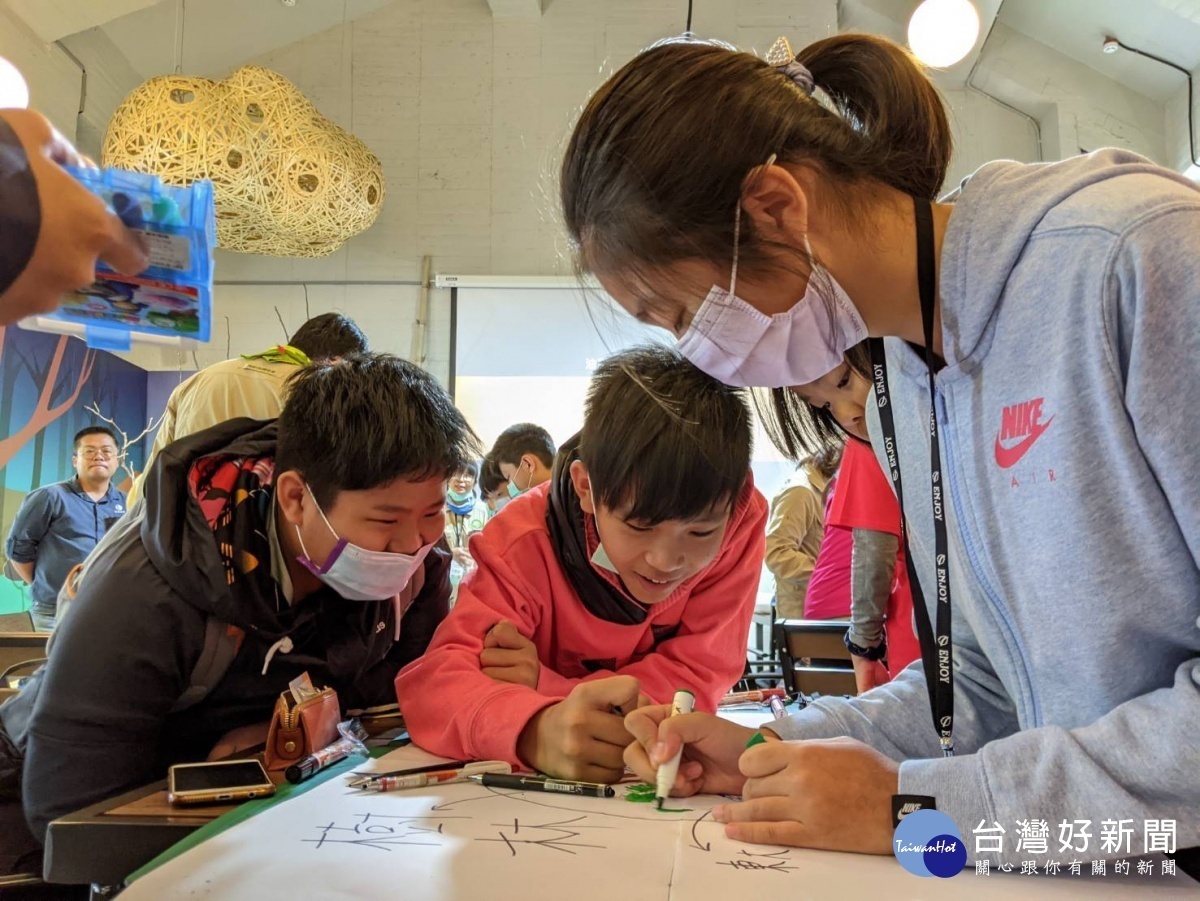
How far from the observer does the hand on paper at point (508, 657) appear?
3.51 feet

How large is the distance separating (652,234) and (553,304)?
4.31m

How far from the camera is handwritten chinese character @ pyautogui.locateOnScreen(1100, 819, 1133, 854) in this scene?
59cm

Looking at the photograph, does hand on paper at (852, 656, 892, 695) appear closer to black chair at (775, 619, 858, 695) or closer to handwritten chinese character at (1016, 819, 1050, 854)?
black chair at (775, 619, 858, 695)

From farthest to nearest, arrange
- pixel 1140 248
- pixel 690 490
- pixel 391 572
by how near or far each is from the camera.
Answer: pixel 391 572, pixel 690 490, pixel 1140 248

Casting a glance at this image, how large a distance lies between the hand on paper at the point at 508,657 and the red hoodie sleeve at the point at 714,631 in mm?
112

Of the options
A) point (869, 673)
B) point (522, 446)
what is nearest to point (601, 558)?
point (869, 673)

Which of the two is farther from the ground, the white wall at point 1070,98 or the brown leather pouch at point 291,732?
the white wall at point 1070,98

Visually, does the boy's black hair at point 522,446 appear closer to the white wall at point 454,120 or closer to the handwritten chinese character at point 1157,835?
the white wall at point 454,120

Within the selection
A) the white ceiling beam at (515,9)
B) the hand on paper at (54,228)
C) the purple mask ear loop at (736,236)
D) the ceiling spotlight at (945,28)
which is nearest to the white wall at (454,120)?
the white ceiling beam at (515,9)

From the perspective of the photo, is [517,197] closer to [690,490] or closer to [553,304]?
[553,304]

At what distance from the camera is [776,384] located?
925 mm

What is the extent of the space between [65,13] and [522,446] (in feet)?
8.41

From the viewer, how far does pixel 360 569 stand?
1205 millimetres

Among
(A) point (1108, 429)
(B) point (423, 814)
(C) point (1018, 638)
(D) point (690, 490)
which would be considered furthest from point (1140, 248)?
(B) point (423, 814)
